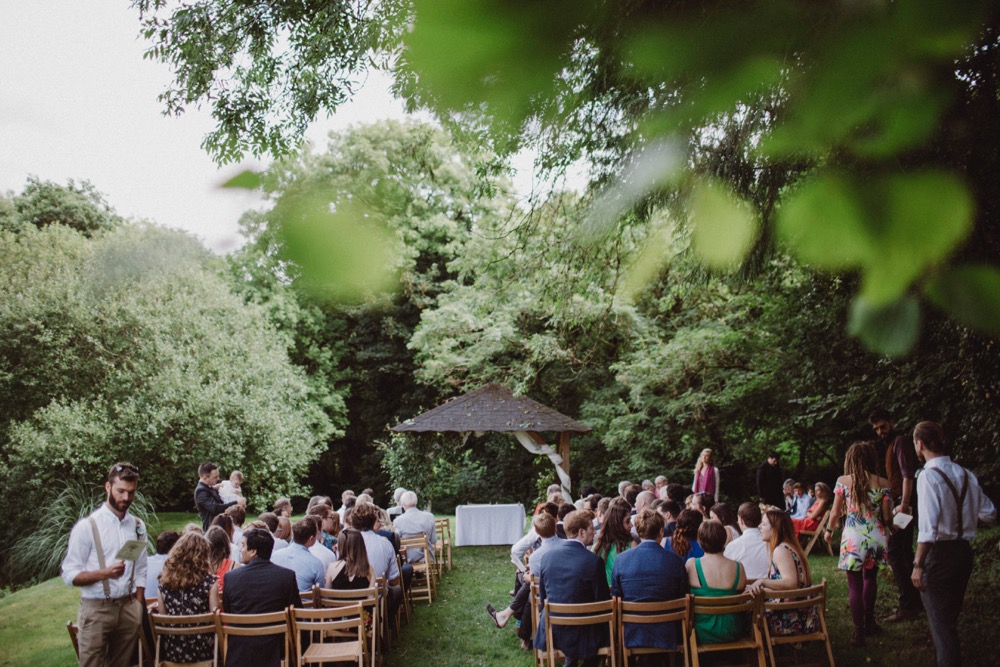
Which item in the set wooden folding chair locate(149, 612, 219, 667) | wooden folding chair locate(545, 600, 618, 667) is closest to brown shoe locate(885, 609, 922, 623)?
wooden folding chair locate(545, 600, 618, 667)

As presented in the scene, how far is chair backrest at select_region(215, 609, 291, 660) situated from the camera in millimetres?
4656

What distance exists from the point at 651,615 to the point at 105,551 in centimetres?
376

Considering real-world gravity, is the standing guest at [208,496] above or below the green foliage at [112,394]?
below

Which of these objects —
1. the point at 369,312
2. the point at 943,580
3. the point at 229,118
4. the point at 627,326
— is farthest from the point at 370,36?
the point at 627,326

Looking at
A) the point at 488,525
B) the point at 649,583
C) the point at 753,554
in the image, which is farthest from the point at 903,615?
the point at 488,525

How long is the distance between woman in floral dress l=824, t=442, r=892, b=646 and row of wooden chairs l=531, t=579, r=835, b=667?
3.90ft

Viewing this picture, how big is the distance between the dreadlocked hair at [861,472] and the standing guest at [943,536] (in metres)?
1.49

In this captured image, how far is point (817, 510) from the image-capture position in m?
10.8

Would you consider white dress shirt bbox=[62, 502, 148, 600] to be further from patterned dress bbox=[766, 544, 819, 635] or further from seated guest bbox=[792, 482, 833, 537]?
seated guest bbox=[792, 482, 833, 537]

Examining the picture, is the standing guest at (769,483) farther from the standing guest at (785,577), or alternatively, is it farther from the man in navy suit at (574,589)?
the man in navy suit at (574,589)

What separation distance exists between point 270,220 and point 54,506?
16552 millimetres

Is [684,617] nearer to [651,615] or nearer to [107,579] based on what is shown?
[651,615]

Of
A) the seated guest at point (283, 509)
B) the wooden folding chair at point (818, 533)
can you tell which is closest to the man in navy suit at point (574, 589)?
the seated guest at point (283, 509)

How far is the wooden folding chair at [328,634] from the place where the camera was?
4805 mm
